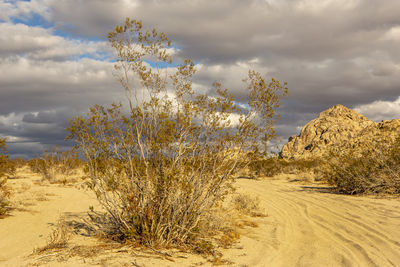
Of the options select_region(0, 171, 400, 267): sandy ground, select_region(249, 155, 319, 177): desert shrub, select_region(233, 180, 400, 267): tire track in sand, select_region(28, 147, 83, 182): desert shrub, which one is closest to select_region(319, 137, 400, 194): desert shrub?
select_region(233, 180, 400, 267): tire track in sand

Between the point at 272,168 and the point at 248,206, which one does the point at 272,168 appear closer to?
the point at 272,168

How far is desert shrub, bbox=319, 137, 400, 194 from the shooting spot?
13703 millimetres

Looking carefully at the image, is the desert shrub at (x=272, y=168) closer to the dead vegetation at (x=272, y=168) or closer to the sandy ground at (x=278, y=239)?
the dead vegetation at (x=272, y=168)

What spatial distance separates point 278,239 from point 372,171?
883 cm

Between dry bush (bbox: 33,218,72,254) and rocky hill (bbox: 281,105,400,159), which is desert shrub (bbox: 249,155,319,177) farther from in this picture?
dry bush (bbox: 33,218,72,254)

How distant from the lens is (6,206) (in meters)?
10.6

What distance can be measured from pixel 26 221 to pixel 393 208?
11586 mm

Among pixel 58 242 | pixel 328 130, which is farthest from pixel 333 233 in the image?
pixel 328 130

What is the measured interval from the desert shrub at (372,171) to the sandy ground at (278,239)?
5.38 feet

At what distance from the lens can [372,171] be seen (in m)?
14.2

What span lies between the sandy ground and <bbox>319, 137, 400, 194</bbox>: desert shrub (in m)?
1.64

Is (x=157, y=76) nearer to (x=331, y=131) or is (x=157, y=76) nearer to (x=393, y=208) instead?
(x=393, y=208)

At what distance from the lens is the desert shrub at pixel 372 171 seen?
13.7 meters

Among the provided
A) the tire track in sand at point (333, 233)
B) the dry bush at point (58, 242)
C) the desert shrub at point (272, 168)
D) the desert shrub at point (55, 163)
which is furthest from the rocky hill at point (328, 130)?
the dry bush at point (58, 242)
